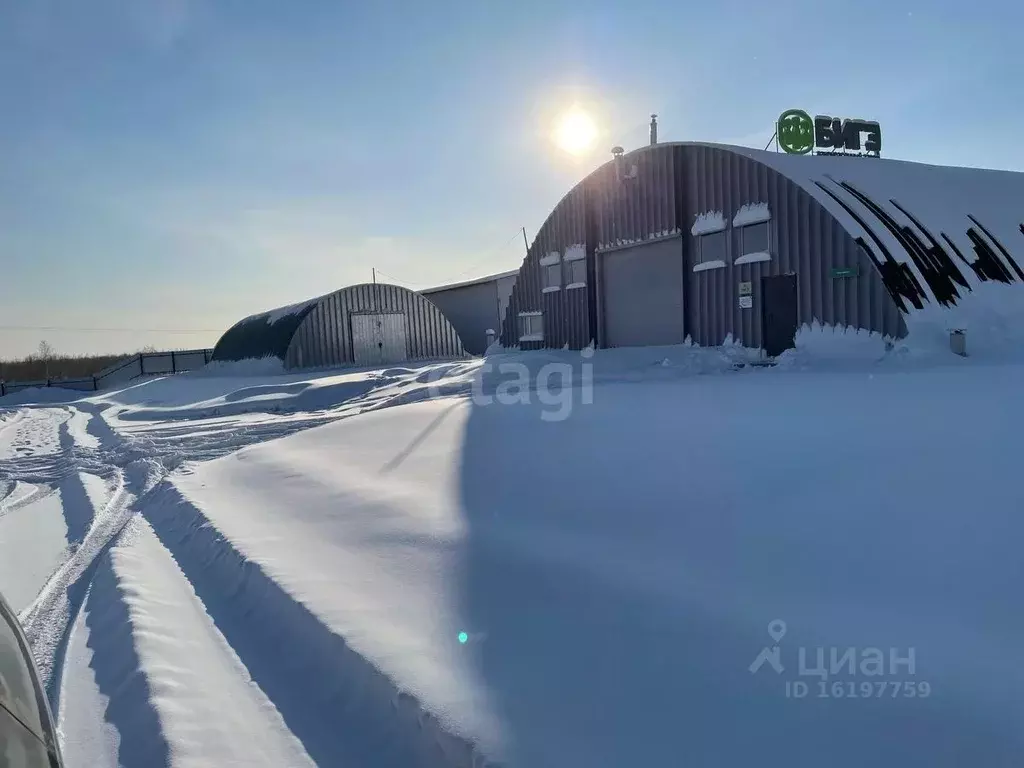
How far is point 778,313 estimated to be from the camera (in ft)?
47.1

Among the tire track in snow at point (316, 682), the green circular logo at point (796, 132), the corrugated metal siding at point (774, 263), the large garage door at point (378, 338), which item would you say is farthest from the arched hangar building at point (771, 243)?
the tire track in snow at point (316, 682)

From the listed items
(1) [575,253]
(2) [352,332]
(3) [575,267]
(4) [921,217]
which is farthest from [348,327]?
(4) [921,217]

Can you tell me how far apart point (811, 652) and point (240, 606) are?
313 centimetres

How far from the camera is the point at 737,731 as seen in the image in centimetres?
234

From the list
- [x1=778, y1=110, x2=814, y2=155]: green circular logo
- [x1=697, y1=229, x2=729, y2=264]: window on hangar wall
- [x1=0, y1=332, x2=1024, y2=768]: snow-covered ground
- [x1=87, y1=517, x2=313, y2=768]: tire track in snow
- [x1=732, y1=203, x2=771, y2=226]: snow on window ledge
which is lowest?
[x1=87, y1=517, x2=313, y2=768]: tire track in snow

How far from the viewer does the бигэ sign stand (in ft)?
60.7

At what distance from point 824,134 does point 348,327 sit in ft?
61.6

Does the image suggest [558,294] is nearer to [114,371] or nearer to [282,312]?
[282,312]

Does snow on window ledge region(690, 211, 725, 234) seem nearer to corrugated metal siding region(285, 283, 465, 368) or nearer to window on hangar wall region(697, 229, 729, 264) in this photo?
window on hangar wall region(697, 229, 729, 264)

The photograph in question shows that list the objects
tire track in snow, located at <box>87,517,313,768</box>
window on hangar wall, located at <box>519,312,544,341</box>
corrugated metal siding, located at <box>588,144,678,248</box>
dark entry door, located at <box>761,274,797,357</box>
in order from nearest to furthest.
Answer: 1. tire track in snow, located at <box>87,517,313,768</box>
2. dark entry door, located at <box>761,274,797,357</box>
3. corrugated metal siding, located at <box>588,144,678,248</box>
4. window on hangar wall, located at <box>519,312,544,341</box>

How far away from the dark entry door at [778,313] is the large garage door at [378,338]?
1811 cm

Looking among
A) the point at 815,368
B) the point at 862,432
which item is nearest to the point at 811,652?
the point at 862,432

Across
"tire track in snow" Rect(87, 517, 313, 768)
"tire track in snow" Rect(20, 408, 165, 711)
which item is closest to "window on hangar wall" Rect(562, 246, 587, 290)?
"tire track in snow" Rect(20, 408, 165, 711)

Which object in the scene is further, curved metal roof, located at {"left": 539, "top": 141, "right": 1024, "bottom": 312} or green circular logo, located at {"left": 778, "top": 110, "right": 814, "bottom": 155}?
green circular logo, located at {"left": 778, "top": 110, "right": 814, "bottom": 155}
